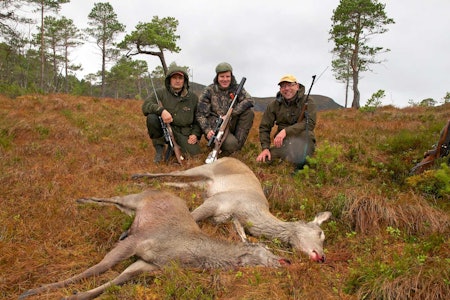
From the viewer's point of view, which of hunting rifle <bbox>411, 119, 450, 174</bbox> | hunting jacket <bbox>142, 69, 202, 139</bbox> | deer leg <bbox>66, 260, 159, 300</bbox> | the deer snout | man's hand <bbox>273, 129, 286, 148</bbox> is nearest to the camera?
deer leg <bbox>66, 260, 159, 300</bbox>

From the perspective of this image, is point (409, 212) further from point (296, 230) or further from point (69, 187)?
point (69, 187)

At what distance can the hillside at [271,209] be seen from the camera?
285 centimetres

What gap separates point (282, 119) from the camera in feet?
23.6

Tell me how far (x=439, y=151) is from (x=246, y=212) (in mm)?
3778

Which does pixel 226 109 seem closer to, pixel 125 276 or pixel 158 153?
pixel 158 153

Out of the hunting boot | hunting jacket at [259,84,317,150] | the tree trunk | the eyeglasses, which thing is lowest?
the hunting boot

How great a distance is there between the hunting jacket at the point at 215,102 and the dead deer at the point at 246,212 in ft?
6.53

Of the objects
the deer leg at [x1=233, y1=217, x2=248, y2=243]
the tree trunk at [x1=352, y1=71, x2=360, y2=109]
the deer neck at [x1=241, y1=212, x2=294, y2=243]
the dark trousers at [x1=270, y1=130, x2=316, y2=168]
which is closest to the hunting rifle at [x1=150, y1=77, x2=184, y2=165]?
the dark trousers at [x1=270, y1=130, x2=316, y2=168]

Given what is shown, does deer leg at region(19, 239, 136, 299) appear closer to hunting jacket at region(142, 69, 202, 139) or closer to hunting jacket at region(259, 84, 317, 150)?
hunting jacket at region(259, 84, 317, 150)

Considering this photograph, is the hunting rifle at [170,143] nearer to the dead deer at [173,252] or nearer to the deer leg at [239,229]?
the deer leg at [239,229]

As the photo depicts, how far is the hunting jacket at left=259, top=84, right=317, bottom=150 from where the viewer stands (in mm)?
6704

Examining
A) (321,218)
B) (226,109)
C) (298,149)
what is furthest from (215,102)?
(321,218)

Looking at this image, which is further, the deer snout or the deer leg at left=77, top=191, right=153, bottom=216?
the deer leg at left=77, top=191, right=153, bottom=216

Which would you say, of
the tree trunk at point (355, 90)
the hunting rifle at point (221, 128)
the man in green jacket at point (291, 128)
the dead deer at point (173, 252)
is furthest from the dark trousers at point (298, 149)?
the tree trunk at point (355, 90)
